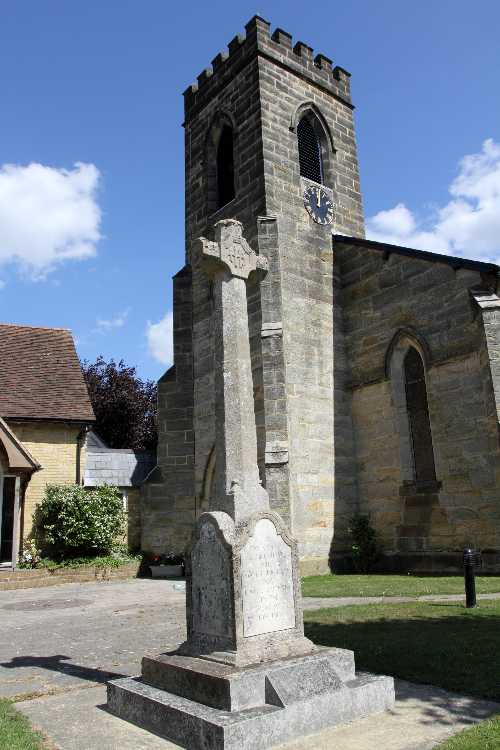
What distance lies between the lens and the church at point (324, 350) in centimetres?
1376

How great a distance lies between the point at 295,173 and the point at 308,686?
15.2 metres

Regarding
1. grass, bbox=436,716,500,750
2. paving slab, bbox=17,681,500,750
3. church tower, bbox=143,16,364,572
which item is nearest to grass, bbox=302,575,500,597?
church tower, bbox=143,16,364,572

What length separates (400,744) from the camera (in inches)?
166

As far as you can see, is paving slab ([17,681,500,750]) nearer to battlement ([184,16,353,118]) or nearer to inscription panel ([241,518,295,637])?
inscription panel ([241,518,295,637])

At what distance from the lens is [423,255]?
1516 centimetres

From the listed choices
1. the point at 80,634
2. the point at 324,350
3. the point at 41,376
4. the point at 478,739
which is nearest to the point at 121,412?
the point at 41,376

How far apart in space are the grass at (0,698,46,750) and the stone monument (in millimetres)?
757

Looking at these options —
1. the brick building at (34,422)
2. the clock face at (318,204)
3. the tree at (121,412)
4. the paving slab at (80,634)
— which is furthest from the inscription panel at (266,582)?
the tree at (121,412)

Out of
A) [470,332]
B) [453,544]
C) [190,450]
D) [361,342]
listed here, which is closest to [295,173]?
[361,342]

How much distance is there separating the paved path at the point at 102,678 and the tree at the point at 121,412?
Result: 61.0 feet

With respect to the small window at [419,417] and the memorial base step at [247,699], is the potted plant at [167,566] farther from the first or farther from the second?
the memorial base step at [247,699]

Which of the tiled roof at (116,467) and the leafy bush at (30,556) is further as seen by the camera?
the tiled roof at (116,467)

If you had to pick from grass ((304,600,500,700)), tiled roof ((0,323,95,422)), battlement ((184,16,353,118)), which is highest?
battlement ((184,16,353,118))

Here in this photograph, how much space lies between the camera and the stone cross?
568 cm
